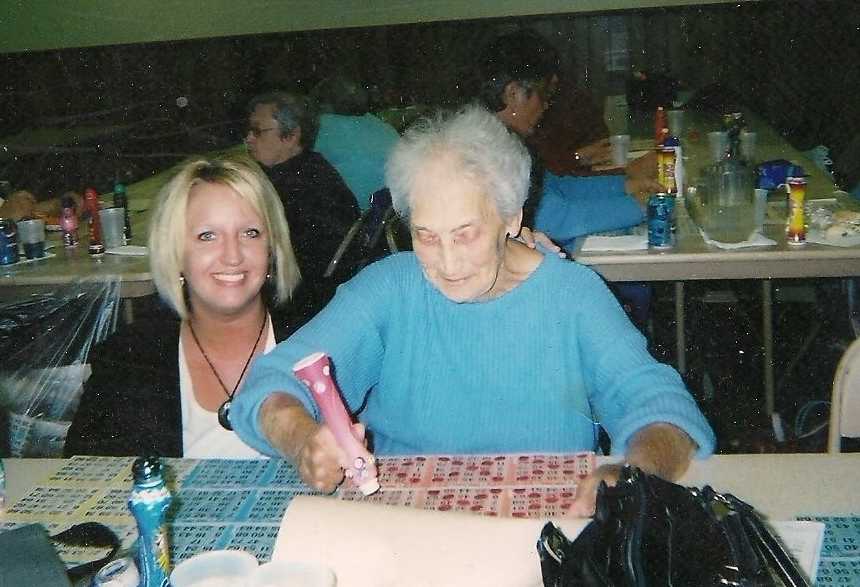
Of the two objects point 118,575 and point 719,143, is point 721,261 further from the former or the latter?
point 118,575

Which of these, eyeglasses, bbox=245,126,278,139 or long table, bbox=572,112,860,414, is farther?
eyeglasses, bbox=245,126,278,139

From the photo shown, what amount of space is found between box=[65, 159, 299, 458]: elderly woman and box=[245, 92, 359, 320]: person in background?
1.92 feet

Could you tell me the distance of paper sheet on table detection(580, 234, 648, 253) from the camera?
2.90m

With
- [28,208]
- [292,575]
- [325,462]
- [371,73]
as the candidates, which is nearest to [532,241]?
[325,462]

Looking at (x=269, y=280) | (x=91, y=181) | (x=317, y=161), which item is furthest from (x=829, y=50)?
(x=269, y=280)

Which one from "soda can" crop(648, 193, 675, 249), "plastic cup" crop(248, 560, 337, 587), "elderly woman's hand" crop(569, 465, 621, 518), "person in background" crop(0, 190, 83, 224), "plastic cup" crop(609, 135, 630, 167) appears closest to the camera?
"plastic cup" crop(248, 560, 337, 587)

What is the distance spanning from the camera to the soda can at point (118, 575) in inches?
43.0

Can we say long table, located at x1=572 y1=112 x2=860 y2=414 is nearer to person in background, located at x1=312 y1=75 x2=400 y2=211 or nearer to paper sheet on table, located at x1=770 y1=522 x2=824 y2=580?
person in background, located at x1=312 y1=75 x2=400 y2=211

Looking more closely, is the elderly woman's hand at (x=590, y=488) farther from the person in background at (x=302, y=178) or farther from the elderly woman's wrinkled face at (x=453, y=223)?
the person in background at (x=302, y=178)

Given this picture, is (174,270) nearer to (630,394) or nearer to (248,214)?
(248,214)

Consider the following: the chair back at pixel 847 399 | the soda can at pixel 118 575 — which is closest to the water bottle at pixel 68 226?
the soda can at pixel 118 575

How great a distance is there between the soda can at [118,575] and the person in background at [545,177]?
Answer: 1880 mm

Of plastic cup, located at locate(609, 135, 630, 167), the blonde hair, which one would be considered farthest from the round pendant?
plastic cup, located at locate(609, 135, 630, 167)

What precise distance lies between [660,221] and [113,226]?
2106mm
